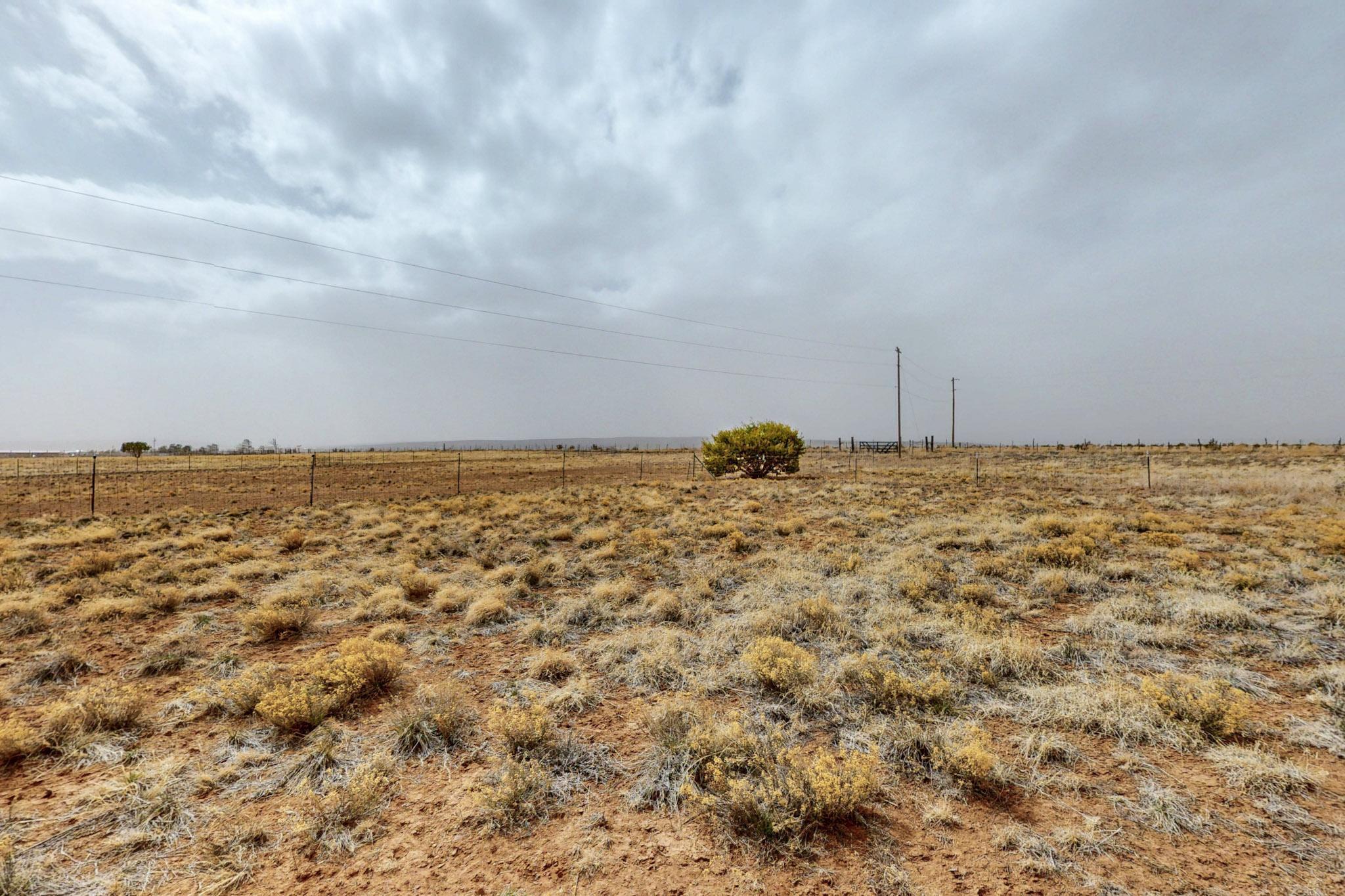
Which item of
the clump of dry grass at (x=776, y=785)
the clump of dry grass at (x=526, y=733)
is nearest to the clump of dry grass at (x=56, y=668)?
the clump of dry grass at (x=526, y=733)

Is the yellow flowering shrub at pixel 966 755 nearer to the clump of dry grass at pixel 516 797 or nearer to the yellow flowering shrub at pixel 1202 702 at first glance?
the yellow flowering shrub at pixel 1202 702

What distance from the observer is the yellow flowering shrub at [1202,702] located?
15.0ft

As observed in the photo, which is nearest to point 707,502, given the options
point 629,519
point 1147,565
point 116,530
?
point 629,519

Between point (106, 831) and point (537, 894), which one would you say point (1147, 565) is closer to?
point (537, 894)

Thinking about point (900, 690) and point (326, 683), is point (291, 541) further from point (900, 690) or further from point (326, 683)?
point (900, 690)

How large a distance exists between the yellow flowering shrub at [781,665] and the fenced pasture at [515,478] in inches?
849

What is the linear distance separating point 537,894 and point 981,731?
3.83 m

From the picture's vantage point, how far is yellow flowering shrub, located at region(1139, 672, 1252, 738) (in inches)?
180

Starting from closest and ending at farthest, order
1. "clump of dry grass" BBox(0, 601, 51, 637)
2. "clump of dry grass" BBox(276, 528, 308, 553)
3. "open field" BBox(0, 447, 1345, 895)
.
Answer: "open field" BBox(0, 447, 1345, 895)
"clump of dry grass" BBox(0, 601, 51, 637)
"clump of dry grass" BBox(276, 528, 308, 553)

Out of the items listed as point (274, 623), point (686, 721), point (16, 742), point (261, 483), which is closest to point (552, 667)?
point (686, 721)

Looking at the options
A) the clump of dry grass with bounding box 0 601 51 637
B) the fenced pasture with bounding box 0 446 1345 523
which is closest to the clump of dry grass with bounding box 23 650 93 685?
the clump of dry grass with bounding box 0 601 51 637

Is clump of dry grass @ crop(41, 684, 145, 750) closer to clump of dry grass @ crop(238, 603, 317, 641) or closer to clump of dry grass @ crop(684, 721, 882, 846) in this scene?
clump of dry grass @ crop(238, 603, 317, 641)

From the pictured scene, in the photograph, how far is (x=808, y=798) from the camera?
366 centimetres

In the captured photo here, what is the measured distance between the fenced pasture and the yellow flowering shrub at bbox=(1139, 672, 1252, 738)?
68.6 feet
